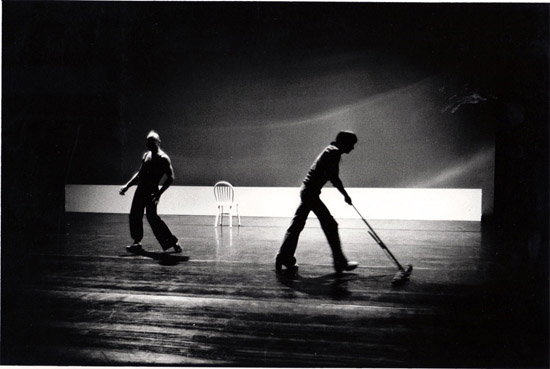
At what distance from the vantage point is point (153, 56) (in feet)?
18.7

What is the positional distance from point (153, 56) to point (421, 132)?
3.83 metres

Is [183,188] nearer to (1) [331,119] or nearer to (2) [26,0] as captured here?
(1) [331,119]

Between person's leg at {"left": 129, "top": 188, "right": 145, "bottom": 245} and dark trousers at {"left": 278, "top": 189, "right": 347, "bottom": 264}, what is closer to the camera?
dark trousers at {"left": 278, "top": 189, "right": 347, "bottom": 264}

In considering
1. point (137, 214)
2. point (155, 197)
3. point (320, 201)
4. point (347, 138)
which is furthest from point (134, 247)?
point (347, 138)

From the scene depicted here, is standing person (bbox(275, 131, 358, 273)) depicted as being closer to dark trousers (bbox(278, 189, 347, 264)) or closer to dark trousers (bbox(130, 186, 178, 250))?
dark trousers (bbox(278, 189, 347, 264))

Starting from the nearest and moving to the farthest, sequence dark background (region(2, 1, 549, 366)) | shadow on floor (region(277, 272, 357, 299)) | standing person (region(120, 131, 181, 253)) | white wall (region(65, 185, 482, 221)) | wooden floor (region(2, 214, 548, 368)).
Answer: wooden floor (region(2, 214, 548, 368)) < shadow on floor (region(277, 272, 357, 299)) < dark background (region(2, 1, 549, 366)) < standing person (region(120, 131, 181, 253)) < white wall (region(65, 185, 482, 221))

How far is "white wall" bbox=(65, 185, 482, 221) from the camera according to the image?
269 inches

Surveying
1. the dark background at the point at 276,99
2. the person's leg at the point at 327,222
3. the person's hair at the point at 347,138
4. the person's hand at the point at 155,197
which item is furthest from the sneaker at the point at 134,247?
the person's hair at the point at 347,138

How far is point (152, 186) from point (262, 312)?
2137mm

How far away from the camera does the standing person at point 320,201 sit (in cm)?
352

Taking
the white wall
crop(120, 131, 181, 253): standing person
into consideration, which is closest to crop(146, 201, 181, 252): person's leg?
crop(120, 131, 181, 253): standing person

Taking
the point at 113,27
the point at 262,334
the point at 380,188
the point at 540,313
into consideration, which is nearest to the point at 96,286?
the point at 262,334

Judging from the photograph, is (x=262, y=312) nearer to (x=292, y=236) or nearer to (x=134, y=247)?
(x=292, y=236)

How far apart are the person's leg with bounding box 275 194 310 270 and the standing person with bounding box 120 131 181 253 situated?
1303 millimetres
